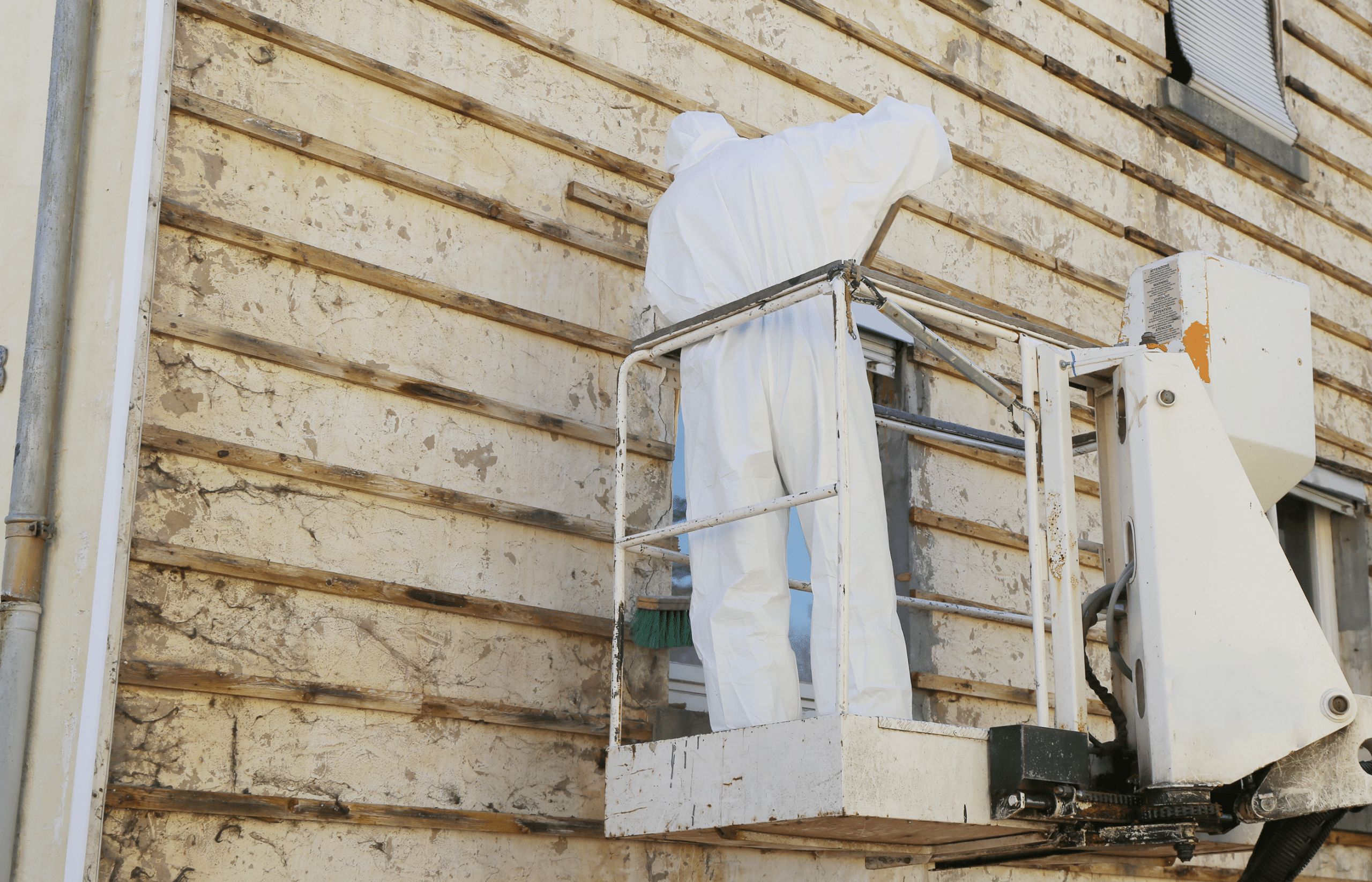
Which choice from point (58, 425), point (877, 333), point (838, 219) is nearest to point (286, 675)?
point (58, 425)

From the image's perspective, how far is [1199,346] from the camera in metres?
4.21

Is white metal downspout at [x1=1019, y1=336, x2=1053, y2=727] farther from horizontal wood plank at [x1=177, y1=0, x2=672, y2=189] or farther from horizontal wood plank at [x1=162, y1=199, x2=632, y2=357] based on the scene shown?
horizontal wood plank at [x1=177, y1=0, x2=672, y2=189]

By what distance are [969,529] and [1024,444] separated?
195 centimetres

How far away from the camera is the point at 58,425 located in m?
3.79

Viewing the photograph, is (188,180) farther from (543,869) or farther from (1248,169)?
(1248,169)

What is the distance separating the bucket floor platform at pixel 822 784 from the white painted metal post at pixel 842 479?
5.2 inches

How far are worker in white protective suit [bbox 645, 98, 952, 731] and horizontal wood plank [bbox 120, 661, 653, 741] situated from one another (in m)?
0.76

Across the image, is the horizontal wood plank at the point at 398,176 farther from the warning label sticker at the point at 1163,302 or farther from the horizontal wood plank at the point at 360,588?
the warning label sticker at the point at 1163,302

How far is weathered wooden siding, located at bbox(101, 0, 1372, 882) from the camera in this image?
3.83 meters

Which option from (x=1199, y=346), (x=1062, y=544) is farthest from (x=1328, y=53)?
(x=1062, y=544)

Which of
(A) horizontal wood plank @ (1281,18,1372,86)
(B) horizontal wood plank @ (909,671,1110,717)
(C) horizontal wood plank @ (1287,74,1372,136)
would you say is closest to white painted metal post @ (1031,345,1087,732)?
(B) horizontal wood plank @ (909,671,1110,717)

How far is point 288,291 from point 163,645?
3.61 ft

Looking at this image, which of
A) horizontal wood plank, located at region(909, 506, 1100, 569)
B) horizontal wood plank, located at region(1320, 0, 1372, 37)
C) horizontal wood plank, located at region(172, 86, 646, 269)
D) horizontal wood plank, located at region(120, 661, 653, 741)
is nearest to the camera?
horizontal wood plank, located at region(120, 661, 653, 741)

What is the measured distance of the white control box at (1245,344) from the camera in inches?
164
